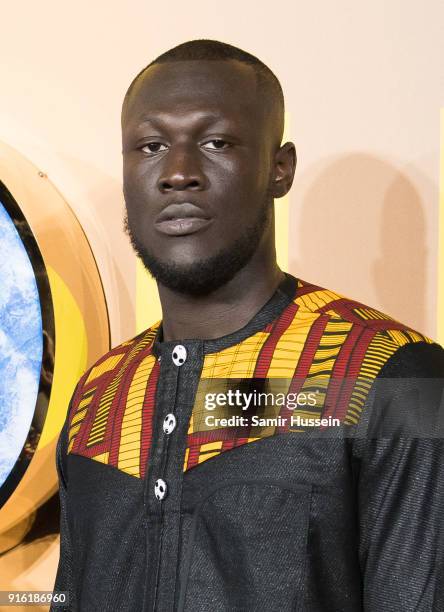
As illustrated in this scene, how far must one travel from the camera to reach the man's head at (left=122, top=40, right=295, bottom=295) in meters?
0.99

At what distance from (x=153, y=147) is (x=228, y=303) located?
0.20 metres

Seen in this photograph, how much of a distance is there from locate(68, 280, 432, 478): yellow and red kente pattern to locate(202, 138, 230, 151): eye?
20 cm

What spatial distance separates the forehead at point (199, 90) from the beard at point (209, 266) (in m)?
0.11

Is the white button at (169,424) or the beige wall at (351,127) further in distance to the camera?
the beige wall at (351,127)

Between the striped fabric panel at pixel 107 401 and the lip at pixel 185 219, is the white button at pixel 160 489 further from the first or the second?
the lip at pixel 185 219

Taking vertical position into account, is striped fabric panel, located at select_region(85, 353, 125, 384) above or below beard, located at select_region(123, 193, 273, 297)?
below

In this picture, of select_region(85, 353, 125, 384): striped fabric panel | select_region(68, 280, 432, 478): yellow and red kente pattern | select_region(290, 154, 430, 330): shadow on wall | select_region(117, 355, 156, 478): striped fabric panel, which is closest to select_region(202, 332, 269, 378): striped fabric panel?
select_region(68, 280, 432, 478): yellow and red kente pattern

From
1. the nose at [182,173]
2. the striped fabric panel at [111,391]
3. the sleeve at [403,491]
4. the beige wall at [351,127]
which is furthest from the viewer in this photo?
the beige wall at [351,127]

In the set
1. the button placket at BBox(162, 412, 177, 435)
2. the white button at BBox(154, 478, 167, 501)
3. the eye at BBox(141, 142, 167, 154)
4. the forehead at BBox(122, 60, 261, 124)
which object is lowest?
the white button at BBox(154, 478, 167, 501)

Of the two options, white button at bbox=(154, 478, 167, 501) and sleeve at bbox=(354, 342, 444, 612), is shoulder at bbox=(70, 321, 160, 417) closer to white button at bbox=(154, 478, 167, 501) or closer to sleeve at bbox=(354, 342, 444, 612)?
white button at bbox=(154, 478, 167, 501)

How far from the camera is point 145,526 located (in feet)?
3.19

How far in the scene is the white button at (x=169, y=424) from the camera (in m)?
1.00

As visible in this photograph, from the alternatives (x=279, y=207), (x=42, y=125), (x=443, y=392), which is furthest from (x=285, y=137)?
(x=443, y=392)

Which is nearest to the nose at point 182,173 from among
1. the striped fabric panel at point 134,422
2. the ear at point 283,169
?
the ear at point 283,169
